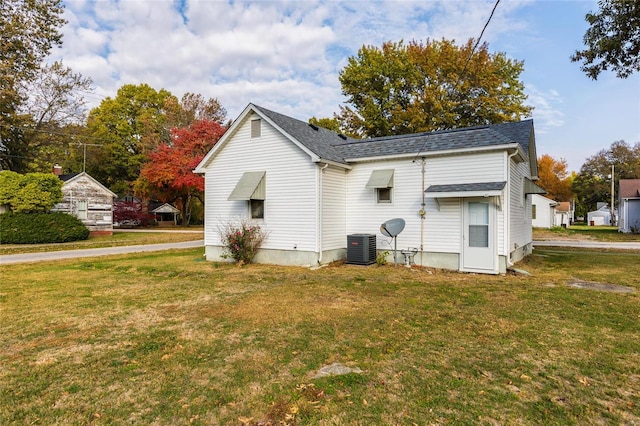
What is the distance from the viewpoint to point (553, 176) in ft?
180

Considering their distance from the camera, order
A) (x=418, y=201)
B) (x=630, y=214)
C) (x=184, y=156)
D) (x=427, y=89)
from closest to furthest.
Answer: (x=418, y=201) < (x=427, y=89) < (x=630, y=214) < (x=184, y=156)

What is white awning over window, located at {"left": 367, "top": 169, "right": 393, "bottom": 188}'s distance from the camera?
1239cm

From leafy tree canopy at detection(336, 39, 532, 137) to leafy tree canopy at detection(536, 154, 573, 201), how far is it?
28325 mm

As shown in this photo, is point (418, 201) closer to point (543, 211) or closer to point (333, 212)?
point (333, 212)

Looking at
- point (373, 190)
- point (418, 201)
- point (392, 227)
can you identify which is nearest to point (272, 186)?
point (373, 190)

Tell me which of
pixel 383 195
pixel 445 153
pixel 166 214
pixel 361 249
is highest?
pixel 445 153

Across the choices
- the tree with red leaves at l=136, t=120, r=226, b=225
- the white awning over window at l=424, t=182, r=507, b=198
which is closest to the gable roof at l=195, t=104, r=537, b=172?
the white awning over window at l=424, t=182, r=507, b=198

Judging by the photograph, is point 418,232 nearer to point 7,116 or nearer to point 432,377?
point 432,377

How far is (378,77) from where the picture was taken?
1325 inches

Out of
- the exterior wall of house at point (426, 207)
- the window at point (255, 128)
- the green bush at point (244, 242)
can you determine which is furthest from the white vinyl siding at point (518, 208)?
the window at point (255, 128)

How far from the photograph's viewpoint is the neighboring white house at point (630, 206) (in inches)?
1235

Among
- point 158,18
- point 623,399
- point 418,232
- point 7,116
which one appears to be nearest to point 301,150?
point 418,232

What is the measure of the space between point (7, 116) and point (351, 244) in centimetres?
2900

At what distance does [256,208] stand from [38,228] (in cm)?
1569
